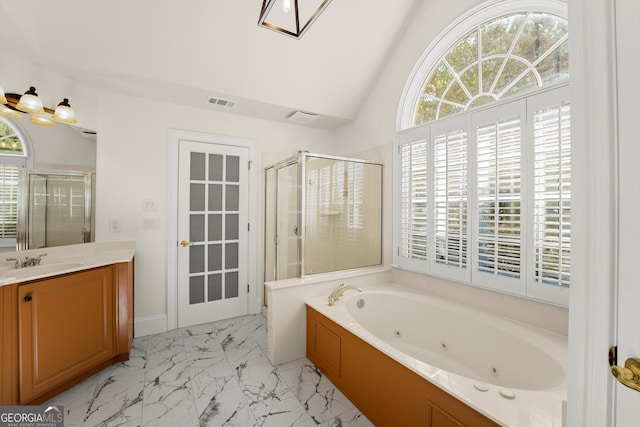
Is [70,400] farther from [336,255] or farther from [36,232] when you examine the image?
[336,255]

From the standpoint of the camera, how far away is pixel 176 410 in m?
1.72

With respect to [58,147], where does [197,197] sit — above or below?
below

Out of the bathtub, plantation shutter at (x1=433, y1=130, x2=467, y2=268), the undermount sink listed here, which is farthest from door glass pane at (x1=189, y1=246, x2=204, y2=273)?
plantation shutter at (x1=433, y1=130, x2=467, y2=268)

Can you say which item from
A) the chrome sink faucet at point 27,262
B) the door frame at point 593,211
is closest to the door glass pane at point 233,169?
the chrome sink faucet at point 27,262

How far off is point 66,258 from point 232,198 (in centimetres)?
154

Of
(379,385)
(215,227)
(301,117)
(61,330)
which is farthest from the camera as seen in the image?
(301,117)

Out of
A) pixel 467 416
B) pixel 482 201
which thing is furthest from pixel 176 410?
pixel 482 201

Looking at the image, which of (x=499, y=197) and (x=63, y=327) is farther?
(x=499, y=197)

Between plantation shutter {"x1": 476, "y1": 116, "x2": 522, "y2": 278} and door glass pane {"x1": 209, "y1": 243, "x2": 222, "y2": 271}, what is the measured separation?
2601 millimetres

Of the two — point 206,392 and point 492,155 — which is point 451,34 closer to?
point 492,155

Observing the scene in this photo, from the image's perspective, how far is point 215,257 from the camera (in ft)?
10.2

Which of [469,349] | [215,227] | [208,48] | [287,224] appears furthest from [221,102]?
[469,349]

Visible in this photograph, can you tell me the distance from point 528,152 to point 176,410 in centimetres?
282

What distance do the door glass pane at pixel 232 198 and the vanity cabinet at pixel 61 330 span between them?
124 cm
